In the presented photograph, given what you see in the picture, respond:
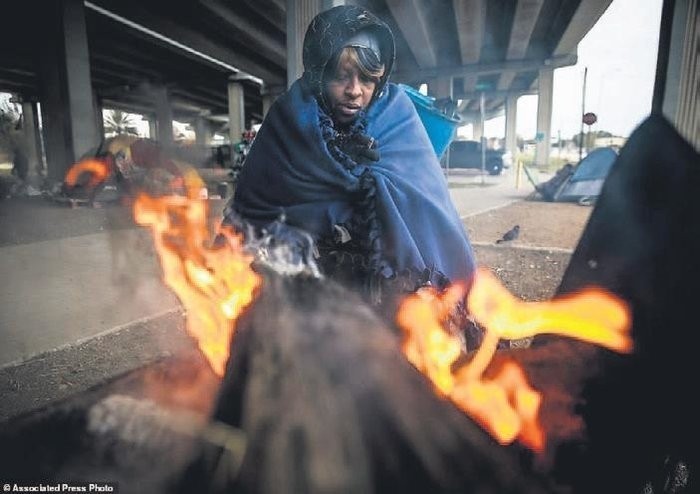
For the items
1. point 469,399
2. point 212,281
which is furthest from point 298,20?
point 469,399

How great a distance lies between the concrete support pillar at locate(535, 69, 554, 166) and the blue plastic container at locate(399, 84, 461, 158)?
24437mm

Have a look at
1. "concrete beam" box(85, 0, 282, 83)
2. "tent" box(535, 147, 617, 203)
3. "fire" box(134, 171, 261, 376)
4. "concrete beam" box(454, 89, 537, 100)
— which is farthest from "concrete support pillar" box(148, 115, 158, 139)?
"fire" box(134, 171, 261, 376)

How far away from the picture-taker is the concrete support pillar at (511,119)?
Result: 33.8 m

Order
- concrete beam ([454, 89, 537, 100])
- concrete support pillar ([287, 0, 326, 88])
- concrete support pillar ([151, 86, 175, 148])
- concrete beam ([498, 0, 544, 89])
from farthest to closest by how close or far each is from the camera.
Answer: concrete beam ([454, 89, 537, 100]), concrete support pillar ([151, 86, 175, 148]), concrete beam ([498, 0, 544, 89]), concrete support pillar ([287, 0, 326, 88])

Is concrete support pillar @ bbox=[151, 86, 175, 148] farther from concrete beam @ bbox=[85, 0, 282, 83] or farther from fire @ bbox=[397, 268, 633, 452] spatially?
fire @ bbox=[397, 268, 633, 452]

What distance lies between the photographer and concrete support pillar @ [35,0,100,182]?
12.0m

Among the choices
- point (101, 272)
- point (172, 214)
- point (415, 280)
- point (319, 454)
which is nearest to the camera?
point (319, 454)

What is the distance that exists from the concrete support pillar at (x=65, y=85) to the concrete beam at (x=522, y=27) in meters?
13.2

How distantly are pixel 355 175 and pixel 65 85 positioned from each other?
45.2 feet

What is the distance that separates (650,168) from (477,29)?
17.1 metres

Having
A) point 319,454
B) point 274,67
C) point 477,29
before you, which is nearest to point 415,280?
point 319,454

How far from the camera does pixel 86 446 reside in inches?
46.5

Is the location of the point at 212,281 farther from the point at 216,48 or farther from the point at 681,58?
the point at 216,48

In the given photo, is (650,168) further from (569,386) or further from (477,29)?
(477,29)
